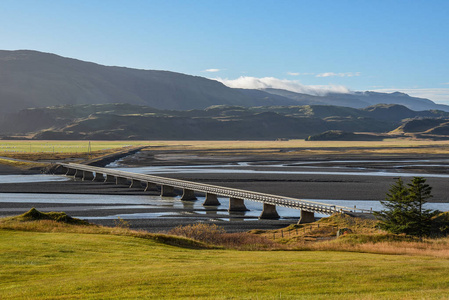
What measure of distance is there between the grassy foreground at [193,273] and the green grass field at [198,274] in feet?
0.12

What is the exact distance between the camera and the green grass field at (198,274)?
20.5 meters

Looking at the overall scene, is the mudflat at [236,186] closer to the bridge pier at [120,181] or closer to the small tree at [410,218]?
the bridge pier at [120,181]

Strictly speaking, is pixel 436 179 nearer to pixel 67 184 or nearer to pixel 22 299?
pixel 67 184

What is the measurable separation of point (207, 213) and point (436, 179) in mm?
53983

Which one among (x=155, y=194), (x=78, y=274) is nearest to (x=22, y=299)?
(x=78, y=274)

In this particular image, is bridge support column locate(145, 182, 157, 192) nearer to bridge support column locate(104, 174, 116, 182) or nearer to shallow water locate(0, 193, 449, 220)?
shallow water locate(0, 193, 449, 220)

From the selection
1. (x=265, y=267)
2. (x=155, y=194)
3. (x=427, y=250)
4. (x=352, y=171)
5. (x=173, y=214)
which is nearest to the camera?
(x=265, y=267)

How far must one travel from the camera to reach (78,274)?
24.0 metres

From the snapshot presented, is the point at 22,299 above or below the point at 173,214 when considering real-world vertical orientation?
above

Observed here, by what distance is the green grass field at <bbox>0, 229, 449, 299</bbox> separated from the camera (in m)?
20.5

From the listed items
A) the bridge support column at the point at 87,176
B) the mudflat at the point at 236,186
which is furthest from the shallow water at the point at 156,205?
the bridge support column at the point at 87,176

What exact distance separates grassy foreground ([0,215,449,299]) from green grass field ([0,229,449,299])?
36 mm

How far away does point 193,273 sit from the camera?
77.8 ft

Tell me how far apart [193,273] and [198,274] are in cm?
33
